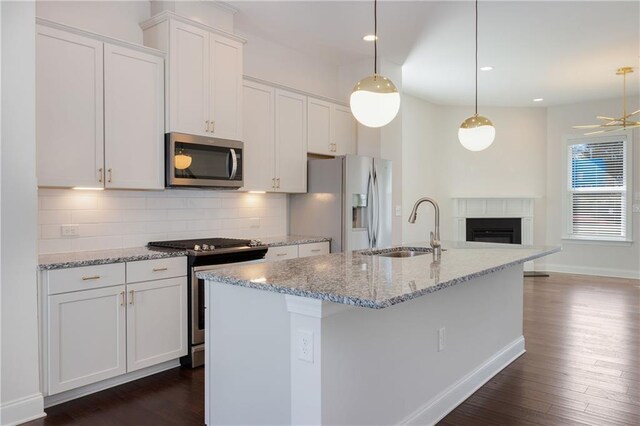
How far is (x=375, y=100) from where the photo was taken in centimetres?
263

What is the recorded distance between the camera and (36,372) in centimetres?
269

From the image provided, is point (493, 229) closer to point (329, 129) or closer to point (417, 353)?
point (329, 129)

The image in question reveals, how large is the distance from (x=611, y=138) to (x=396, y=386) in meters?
7.05

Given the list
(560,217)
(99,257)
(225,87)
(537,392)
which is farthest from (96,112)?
(560,217)

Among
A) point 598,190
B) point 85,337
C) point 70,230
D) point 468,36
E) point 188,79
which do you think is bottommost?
point 85,337

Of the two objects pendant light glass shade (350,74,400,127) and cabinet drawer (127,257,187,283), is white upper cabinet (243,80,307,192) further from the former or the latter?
pendant light glass shade (350,74,400,127)

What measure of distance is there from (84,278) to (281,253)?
5.52 feet

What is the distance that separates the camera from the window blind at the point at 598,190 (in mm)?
7520

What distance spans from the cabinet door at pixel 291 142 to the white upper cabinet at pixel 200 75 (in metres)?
0.61

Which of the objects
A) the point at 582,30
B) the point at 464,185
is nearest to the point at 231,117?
the point at 582,30

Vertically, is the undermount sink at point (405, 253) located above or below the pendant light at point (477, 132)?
below

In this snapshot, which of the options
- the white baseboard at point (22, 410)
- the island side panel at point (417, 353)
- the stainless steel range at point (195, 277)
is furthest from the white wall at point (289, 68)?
the white baseboard at point (22, 410)

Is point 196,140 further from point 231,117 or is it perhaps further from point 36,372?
point 36,372

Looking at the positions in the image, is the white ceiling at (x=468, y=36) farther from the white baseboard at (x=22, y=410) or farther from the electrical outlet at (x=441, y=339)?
the white baseboard at (x=22, y=410)
